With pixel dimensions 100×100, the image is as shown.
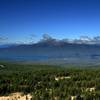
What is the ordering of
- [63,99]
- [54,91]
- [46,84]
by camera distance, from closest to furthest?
[63,99] → [54,91] → [46,84]

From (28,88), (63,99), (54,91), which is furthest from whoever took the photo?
(28,88)

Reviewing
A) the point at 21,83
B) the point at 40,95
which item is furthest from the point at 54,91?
the point at 21,83

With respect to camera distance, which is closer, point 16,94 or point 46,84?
point 16,94

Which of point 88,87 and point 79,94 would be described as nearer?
point 79,94

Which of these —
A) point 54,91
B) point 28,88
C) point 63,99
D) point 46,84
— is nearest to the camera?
point 63,99

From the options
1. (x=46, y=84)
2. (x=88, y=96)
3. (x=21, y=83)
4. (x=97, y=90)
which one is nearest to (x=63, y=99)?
(x=88, y=96)

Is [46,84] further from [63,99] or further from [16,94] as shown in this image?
[63,99]

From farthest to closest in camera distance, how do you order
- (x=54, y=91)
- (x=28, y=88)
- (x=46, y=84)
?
(x=46, y=84) → (x=28, y=88) → (x=54, y=91)

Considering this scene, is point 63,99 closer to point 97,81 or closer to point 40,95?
point 40,95
